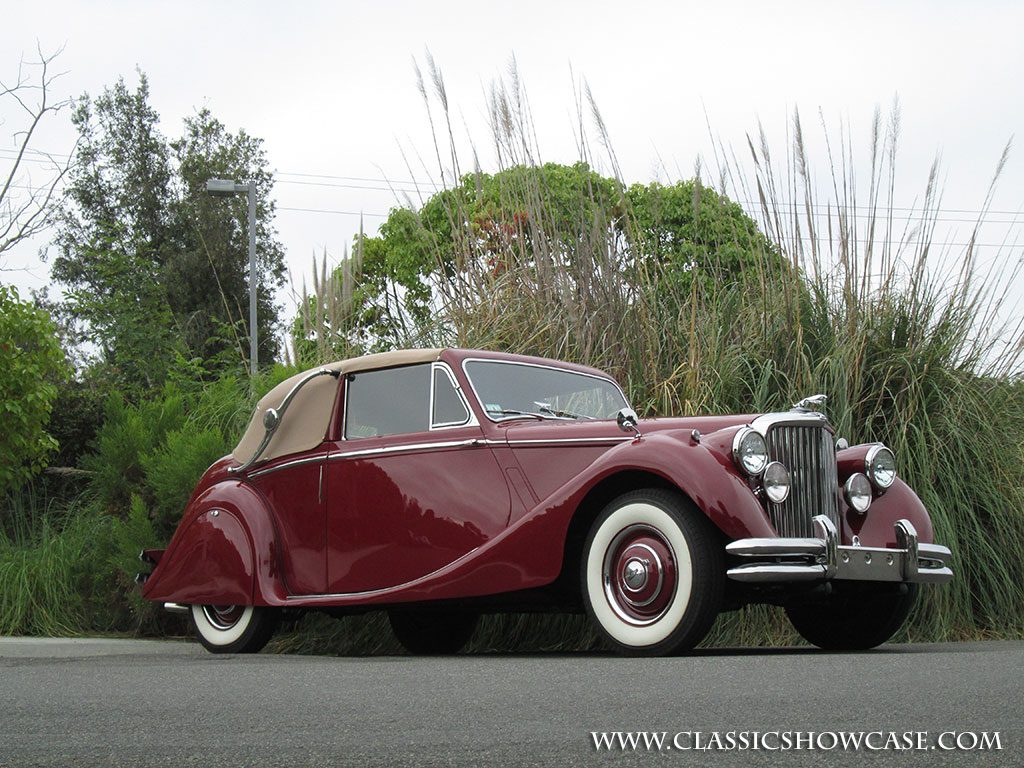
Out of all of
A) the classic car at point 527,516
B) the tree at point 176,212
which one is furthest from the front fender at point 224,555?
the tree at point 176,212

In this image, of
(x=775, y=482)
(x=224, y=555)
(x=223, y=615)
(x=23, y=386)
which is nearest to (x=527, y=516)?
(x=775, y=482)

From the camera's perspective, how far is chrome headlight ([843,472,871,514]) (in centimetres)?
520

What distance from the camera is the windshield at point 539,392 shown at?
5836 millimetres

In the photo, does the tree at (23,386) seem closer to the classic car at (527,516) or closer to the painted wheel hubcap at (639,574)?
the classic car at (527,516)

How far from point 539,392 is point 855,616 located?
193cm

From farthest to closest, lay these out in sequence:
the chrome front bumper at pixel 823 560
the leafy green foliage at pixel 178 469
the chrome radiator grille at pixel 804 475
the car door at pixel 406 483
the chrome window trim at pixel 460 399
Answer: the leafy green foliage at pixel 178 469
the chrome window trim at pixel 460 399
the car door at pixel 406 483
the chrome radiator grille at pixel 804 475
the chrome front bumper at pixel 823 560

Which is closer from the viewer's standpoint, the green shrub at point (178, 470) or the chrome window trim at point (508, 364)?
the chrome window trim at point (508, 364)

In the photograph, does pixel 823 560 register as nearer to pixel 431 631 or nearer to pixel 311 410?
pixel 431 631

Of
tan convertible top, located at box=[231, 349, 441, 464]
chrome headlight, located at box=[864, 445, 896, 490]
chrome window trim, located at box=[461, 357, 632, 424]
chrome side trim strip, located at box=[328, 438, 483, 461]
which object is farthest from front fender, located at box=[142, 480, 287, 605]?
chrome headlight, located at box=[864, 445, 896, 490]

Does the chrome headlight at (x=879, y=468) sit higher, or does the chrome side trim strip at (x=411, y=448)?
the chrome side trim strip at (x=411, y=448)

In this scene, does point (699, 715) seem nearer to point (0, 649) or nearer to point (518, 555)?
point (518, 555)

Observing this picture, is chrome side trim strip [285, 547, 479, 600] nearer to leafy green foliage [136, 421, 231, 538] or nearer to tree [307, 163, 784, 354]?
leafy green foliage [136, 421, 231, 538]

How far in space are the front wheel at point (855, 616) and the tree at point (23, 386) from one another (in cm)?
558

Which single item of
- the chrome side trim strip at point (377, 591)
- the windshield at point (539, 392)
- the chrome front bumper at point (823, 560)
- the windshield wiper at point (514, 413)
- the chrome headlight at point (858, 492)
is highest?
the windshield at point (539, 392)
